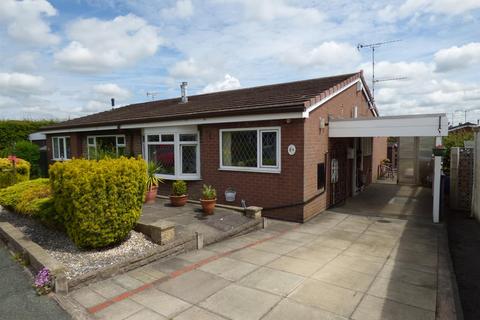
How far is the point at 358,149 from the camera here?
13.1 metres

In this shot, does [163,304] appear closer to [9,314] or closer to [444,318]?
[9,314]

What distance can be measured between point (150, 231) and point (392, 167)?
18619 mm

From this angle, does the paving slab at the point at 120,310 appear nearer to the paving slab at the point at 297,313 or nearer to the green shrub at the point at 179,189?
the paving slab at the point at 297,313

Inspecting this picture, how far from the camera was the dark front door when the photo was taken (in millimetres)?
10004

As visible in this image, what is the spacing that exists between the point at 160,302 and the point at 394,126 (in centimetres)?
752

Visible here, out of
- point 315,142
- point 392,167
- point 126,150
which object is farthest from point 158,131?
point 392,167

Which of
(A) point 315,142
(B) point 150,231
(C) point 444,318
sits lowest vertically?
(C) point 444,318

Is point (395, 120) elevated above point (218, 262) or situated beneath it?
elevated above

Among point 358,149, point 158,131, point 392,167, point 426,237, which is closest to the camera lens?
point 426,237

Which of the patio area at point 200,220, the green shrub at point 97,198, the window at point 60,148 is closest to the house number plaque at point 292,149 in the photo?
the patio area at point 200,220

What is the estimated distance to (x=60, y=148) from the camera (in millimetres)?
16688

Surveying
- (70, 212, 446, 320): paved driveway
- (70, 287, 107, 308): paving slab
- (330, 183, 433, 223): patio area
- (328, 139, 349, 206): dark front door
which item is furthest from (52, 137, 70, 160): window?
(70, 287, 107, 308): paving slab

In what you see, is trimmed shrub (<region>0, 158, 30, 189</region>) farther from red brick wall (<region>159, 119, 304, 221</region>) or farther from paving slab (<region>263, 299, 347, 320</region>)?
paving slab (<region>263, 299, 347, 320</region>)

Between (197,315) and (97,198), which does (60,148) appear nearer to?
(97,198)
